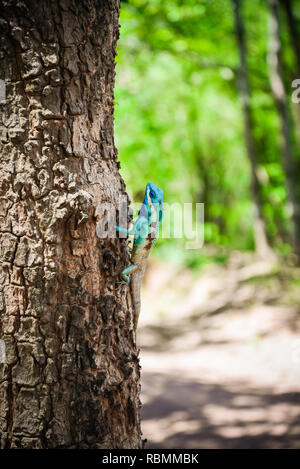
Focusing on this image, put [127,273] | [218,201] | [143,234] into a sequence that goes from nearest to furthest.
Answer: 1. [127,273]
2. [143,234]
3. [218,201]

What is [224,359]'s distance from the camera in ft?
22.0

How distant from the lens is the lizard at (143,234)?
2315 mm

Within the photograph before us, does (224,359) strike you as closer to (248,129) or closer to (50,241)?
(50,241)

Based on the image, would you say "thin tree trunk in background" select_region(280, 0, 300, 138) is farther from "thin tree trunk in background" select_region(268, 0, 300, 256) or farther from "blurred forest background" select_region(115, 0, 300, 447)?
"thin tree trunk in background" select_region(268, 0, 300, 256)

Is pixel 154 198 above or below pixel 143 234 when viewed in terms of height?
above

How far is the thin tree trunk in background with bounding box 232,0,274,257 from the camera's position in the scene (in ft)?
33.6

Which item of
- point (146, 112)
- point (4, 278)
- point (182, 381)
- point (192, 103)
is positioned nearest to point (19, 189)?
point (4, 278)

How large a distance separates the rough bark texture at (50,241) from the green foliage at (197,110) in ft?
17.0

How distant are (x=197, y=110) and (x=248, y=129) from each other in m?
6.25

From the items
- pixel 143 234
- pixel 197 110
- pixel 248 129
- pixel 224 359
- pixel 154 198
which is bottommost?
pixel 224 359

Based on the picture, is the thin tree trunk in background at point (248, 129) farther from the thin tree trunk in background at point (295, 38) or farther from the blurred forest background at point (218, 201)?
the thin tree trunk in background at point (295, 38)

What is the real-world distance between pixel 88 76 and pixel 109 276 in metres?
1.07

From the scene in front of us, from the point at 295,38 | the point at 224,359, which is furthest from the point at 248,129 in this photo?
the point at 224,359

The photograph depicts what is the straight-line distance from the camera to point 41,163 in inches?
76.0
